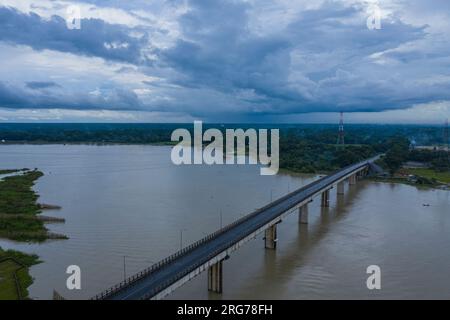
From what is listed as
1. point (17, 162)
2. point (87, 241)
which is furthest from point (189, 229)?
point (17, 162)

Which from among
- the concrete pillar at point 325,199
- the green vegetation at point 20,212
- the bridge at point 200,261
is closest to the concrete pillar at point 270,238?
the bridge at point 200,261

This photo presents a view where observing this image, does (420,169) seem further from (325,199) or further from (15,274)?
(15,274)

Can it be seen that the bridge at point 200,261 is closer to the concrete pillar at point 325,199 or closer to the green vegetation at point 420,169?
the concrete pillar at point 325,199

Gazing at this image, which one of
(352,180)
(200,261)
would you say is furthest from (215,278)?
(352,180)

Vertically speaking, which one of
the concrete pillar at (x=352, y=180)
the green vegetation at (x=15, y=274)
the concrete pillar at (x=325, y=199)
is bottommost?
the green vegetation at (x=15, y=274)

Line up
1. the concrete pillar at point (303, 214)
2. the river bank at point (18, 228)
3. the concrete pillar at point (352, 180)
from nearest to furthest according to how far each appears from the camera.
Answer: the river bank at point (18, 228)
the concrete pillar at point (303, 214)
the concrete pillar at point (352, 180)

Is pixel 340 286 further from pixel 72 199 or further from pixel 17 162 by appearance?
pixel 17 162

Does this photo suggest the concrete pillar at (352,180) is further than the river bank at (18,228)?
Yes
